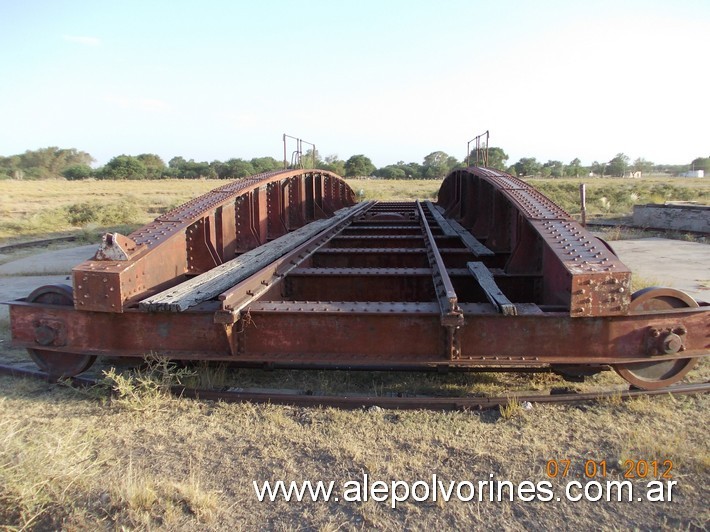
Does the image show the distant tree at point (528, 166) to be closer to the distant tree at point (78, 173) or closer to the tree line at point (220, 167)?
the tree line at point (220, 167)

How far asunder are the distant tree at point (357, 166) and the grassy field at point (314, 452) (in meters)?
89.1

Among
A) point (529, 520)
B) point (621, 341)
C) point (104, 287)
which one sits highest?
point (104, 287)

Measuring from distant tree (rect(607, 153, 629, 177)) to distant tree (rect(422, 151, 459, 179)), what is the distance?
30825 millimetres

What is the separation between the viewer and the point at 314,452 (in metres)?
3.38

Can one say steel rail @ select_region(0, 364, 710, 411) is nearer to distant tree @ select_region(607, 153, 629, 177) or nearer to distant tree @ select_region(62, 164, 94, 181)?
distant tree @ select_region(62, 164, 94, 181)

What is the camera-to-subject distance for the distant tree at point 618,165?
105 m

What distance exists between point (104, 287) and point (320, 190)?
902cm

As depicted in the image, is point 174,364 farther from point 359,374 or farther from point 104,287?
point 359,374

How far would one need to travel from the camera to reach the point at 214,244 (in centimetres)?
605

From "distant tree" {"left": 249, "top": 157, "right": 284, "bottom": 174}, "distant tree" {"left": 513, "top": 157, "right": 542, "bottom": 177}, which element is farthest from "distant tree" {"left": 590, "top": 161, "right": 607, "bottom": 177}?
"distant tree" {"left": 249, "top": 157, "right": 284, "bottom": 174}

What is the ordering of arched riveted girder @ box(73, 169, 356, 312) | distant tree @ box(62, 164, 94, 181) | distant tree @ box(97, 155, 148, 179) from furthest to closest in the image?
distant tree @ box(62, 164, 94, 181), distant tree @ box(97, 155, 148, 179), arched riveted girder @ box(73, 169, 356, 312)

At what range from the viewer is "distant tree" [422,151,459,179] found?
298ft

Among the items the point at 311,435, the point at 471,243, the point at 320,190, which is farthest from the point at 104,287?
the point at 320,190

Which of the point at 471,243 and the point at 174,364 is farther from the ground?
the point at 471,243
